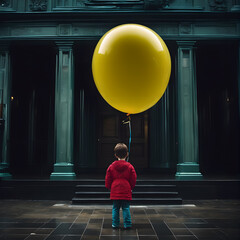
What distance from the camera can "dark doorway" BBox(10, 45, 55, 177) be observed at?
1120cm

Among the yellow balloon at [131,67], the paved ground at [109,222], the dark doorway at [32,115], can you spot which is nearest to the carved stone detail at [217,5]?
the yellow balloon at [131,67]

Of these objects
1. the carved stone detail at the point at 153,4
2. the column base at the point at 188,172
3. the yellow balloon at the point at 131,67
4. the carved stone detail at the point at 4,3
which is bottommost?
the column base at the point at 188,172

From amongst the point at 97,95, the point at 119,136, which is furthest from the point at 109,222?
the point at 97,95

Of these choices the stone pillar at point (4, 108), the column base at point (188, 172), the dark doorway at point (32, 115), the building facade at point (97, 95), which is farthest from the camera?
the dark doorway at point (32, 115)

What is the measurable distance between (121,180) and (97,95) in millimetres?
7503

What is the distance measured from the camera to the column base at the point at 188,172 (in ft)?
26.2

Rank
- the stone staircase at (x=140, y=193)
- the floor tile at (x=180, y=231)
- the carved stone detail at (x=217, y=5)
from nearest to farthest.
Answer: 1. the floor tile at (x=180, y=231)
2. the stone staircase at (x=140, y=193)
3. the carved stone detail at (x=217, y=5)

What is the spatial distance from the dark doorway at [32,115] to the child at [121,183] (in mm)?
7060

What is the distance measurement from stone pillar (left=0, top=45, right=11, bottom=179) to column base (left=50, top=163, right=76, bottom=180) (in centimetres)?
142

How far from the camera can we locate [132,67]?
4254 mm

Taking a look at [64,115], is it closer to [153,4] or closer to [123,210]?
[153,4]

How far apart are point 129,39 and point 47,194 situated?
519 cm

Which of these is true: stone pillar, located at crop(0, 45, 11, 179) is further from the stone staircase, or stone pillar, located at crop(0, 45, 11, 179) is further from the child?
the child

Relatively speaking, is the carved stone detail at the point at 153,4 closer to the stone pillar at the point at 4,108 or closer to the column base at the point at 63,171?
the stone pillar at the point at 4,108
